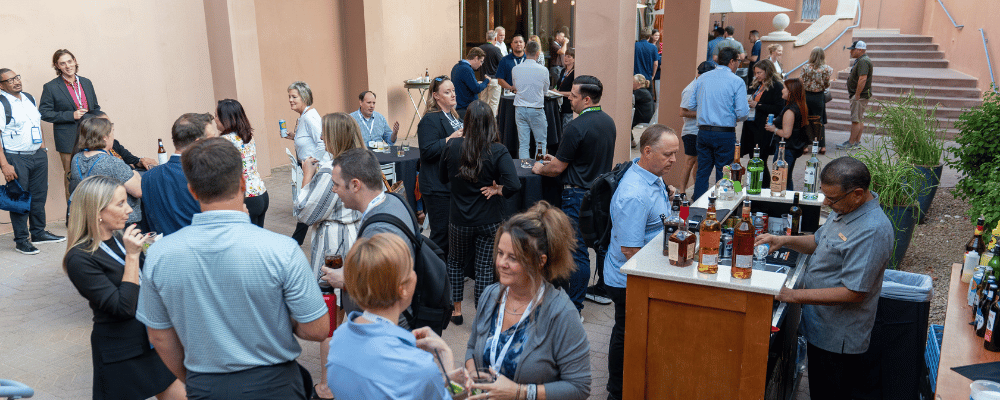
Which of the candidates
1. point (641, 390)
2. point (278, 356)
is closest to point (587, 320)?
point (641, 390)

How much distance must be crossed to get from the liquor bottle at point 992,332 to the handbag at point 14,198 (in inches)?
304

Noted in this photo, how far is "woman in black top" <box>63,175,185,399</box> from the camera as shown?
311 centimetres

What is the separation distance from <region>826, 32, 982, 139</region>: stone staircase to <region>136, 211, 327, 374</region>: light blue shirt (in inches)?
423

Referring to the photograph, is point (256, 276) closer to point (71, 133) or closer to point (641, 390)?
point (641, 390)

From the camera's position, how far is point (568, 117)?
10844mm

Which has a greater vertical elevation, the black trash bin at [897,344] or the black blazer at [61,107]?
the black blazer at [61,107]

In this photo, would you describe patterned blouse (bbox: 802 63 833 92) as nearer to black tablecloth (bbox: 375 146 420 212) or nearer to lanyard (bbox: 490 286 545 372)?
black tablecloth (bbox: 375 146 420 212)

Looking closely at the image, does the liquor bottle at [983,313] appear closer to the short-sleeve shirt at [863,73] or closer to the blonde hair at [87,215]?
the blonde hair at [87,215]

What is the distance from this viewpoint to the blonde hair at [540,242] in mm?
2572

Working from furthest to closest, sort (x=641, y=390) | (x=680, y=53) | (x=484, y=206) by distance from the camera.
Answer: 1. (x=680, y=53)
2. (x=484, y=206)
3. (x=641, y=390)

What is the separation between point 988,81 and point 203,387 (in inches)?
534

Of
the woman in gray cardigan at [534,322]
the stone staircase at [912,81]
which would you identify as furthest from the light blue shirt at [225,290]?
the stone staircase at [912,81]

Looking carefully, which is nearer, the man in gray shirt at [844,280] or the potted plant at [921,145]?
the man in gray shirt at [844,280]

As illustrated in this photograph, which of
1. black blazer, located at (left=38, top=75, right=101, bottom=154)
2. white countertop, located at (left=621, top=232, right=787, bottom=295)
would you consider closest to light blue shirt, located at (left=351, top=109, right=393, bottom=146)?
black blazer, located at (left=38, top=75, right=101, bottom=154)
